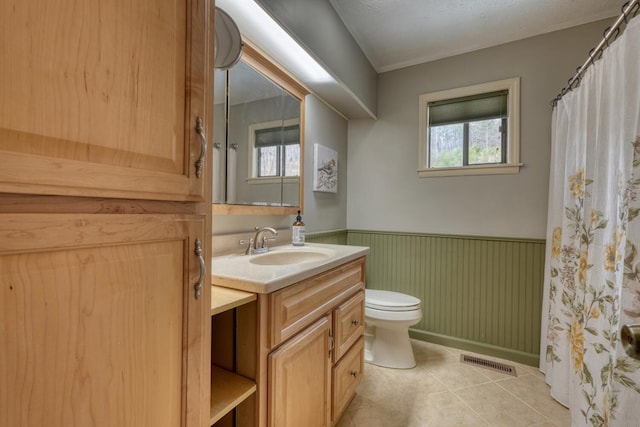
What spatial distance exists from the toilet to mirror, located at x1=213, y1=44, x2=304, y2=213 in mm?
921

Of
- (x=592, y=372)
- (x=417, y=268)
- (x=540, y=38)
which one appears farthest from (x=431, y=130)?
(x=592, y=372)

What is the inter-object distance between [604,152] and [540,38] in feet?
4.34

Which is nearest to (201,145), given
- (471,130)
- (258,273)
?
(258,273)

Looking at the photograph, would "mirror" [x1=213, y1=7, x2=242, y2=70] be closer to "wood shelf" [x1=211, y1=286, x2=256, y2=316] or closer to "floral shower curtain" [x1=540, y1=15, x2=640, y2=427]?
"wood shelf" [x1=211, y1=286, x2=256, y2=316]

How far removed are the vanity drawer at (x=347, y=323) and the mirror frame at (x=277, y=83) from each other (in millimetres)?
701

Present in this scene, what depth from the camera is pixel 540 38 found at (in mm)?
2043

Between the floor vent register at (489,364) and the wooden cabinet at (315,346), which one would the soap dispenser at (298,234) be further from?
the floor vent register at (489,364)

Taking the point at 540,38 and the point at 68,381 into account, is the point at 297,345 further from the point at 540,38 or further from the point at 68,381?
the point at 540,38

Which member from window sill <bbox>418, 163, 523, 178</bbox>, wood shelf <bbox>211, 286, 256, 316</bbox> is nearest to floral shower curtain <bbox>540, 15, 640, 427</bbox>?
window sill <bbox>418, 163, 523, 178</bbox>

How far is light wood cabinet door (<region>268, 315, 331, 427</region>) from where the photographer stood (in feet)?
3.16

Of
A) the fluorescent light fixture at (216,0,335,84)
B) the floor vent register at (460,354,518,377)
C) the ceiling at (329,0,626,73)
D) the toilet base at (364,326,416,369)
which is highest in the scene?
the ceiling at (329,0,626,73)

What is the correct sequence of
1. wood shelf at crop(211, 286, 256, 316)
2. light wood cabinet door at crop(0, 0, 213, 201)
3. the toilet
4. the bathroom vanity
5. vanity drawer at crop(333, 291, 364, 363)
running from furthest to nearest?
the toilet, vanity drawer at crop(333, 291, 364, 363), the bathroom vanity, wood shelf at crop(211, 286, 256, 316), light wood cabinet door at crop(0, 0, 213, 201)

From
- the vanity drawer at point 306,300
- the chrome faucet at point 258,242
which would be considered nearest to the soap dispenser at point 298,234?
the chrome faucet at point 258,242

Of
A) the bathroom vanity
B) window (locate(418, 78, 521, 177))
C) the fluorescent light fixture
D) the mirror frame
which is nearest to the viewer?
the bathroom vanity
